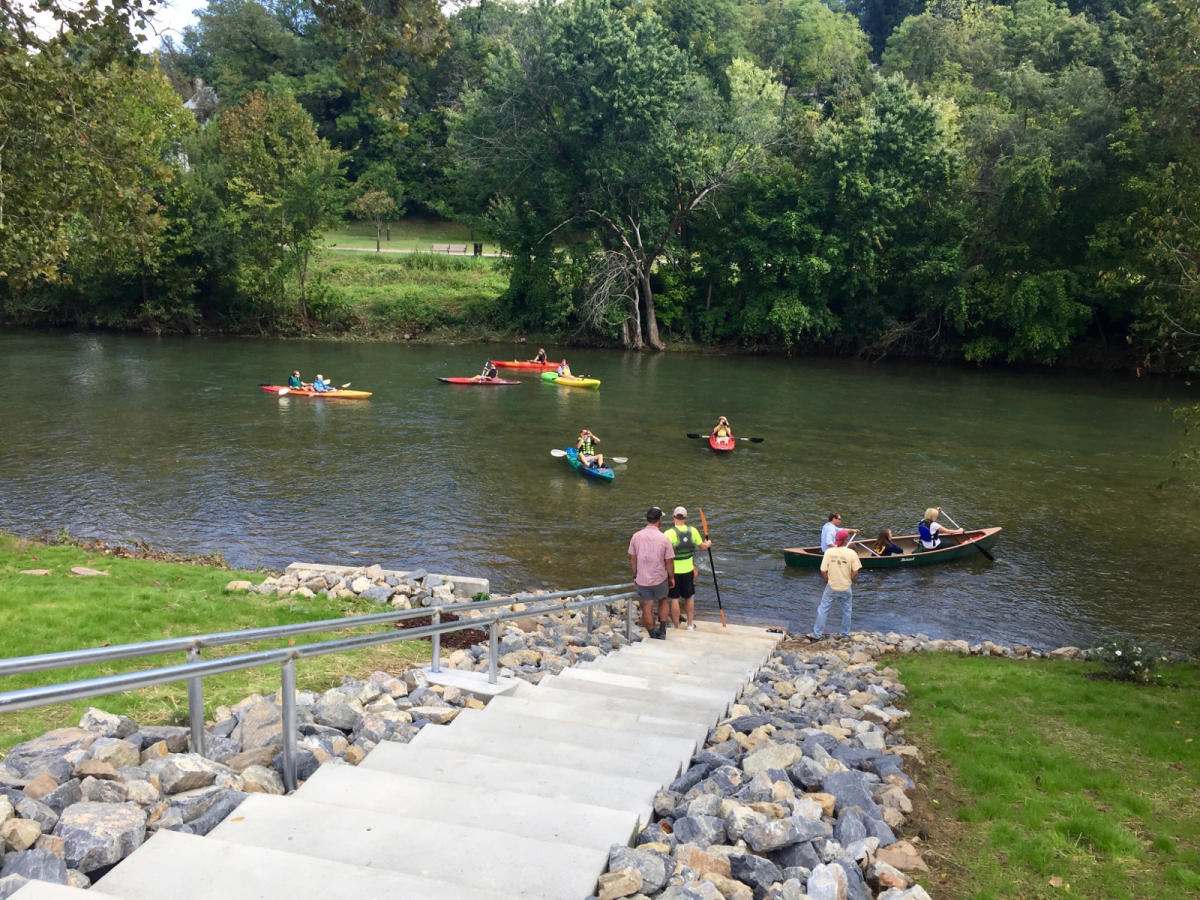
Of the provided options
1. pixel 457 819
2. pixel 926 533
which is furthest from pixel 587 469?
pixel 457 819

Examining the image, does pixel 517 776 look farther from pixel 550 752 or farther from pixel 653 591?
pixel 653 591

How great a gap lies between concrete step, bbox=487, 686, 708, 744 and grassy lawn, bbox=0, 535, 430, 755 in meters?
2.15

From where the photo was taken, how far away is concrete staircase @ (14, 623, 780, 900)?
12.9 feet

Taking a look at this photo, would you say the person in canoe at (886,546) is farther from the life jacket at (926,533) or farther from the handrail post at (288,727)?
the handrail post at (288,727)

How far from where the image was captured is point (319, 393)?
35.2m

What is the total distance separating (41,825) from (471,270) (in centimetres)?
6041

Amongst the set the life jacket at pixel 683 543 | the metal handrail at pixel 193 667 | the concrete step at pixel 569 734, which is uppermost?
the metal handrail at pixel 193 667

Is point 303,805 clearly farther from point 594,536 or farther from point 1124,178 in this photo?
point 1124,178

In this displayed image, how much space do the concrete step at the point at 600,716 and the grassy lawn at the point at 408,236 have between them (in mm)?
62390

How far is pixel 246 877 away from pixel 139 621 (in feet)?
27.1

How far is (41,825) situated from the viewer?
4.22m

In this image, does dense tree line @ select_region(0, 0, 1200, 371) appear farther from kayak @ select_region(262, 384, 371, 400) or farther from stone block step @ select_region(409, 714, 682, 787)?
stone block step @ select_region(409, 714, 682, 787)

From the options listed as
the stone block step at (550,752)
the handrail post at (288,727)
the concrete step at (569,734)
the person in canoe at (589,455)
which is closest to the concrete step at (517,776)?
the stone block step at (550,752)

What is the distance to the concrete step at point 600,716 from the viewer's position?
7.44 m
